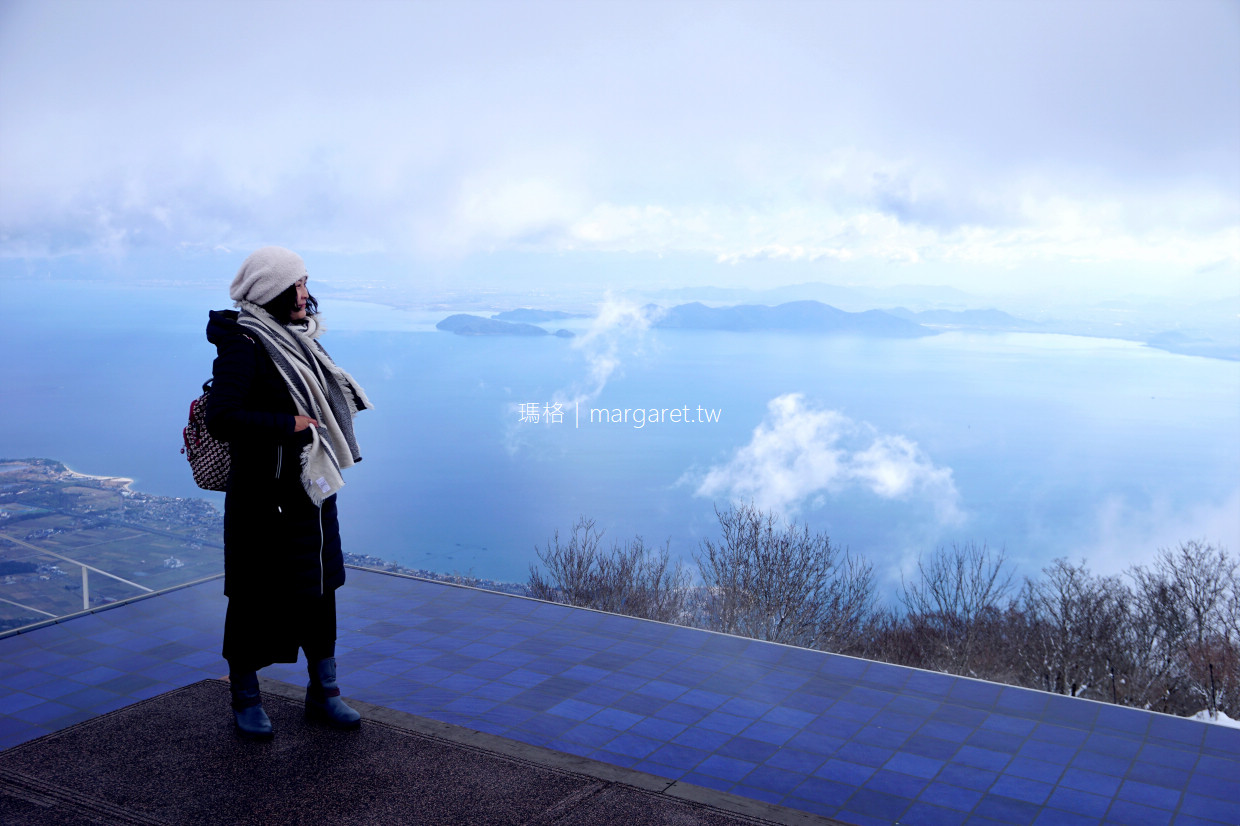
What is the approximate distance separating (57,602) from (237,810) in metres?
2.30

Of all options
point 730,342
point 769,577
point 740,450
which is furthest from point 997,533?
point 769,577

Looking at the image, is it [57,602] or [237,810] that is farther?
[57,602]

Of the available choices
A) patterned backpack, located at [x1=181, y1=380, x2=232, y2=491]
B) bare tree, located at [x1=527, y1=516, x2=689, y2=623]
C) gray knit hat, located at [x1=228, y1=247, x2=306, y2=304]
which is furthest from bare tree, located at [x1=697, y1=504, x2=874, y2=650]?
gray knit hat, located at [x1=228, y1=247, x2=306, y2=304]

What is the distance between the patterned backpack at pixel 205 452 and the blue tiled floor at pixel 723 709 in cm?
102

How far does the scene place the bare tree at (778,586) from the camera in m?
20.2

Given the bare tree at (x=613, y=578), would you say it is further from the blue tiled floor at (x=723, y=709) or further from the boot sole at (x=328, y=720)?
the boot sole at (x=328, y=720)

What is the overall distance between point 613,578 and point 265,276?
21543 mm

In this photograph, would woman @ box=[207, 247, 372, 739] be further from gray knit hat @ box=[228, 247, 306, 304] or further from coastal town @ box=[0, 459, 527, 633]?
coastal town @ box=[0, 459, 527, 633]

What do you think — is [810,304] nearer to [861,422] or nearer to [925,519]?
[861,422]

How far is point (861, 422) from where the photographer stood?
62.0 m

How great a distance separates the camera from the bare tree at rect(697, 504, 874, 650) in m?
20.2

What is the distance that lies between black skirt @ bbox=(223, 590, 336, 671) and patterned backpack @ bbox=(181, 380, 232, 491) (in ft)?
0.99

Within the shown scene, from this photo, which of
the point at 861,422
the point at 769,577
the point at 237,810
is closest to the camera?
the point at 237,810

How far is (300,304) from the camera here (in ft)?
7.82
